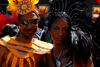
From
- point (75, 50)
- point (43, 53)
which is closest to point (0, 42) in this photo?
point (43, 53)

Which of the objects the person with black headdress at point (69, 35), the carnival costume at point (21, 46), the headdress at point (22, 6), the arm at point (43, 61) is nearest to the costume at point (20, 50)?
the carnival costume at point (21, 46)

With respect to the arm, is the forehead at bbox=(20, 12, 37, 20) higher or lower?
higher

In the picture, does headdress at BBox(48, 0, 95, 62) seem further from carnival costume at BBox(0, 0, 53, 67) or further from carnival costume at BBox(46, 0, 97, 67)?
carnival costume at BBox(0, 0, 53, 67)

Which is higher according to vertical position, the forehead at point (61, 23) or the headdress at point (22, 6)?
the headdress at point (22, 6)

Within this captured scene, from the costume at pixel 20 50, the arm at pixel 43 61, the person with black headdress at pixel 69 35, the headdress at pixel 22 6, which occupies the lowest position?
the arm at pixel 43 61

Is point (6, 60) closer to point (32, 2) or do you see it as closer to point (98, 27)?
point (32, 2)

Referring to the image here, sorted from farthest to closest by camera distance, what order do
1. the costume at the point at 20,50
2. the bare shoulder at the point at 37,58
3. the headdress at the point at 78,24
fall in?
1. the bare shoulder at the point at 37,58
2. the costume at the point at 20,50
3. the headdress at the point at 78,24

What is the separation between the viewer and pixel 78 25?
278cm

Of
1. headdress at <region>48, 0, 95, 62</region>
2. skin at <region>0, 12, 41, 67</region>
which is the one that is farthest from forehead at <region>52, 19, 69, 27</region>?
skin at <region>0, 12, 41, 67</region>

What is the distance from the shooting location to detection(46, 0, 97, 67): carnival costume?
2592 mm

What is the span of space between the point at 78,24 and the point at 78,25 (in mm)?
28

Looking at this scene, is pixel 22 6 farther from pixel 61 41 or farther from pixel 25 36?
pixel 61 41

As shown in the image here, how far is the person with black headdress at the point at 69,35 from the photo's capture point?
2.61 m

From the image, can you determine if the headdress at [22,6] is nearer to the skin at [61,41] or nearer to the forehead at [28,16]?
the forehead at [28,16]
